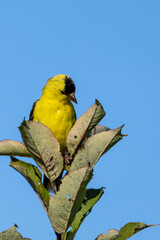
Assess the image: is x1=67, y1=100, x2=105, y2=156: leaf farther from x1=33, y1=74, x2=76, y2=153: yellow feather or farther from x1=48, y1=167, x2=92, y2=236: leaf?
x1=33, y1=74, x2=76, y2=153: yellow feather

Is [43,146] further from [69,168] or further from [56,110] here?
[56,110]

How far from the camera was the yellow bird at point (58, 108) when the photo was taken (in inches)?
191

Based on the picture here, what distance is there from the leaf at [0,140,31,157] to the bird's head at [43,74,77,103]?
98.2 inches

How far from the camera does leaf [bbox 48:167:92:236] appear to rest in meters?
2.29

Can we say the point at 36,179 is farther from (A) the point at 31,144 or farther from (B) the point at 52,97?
(B) the point at 52,97

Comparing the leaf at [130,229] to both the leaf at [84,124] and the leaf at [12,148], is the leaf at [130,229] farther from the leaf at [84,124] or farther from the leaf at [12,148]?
the leaf at [12,148]

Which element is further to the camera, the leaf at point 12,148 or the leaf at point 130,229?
the leaf at point 12,148

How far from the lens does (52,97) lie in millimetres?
5480

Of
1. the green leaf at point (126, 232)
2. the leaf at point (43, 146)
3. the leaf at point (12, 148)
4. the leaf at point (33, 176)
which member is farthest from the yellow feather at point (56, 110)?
the green leaf at point (126, 232)

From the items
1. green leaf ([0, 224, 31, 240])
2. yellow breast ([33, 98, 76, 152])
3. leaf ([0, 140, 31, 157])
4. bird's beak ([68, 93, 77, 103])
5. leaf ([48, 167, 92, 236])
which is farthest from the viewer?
bird's beak ([68, 93, 77, 103])

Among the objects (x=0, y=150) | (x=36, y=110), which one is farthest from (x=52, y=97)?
(x=0, y=150)

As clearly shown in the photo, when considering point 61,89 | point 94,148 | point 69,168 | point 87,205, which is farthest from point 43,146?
point 61,89

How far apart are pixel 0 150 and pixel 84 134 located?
69 cm

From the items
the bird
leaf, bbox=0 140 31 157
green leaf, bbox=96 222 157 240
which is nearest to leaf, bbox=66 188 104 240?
green leaf, bbox=96 222 157 240
